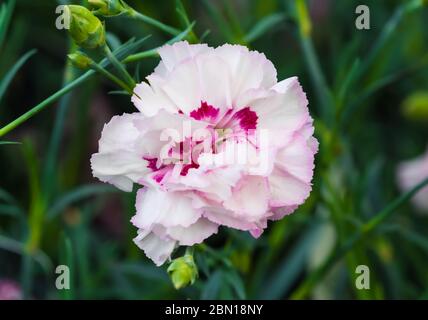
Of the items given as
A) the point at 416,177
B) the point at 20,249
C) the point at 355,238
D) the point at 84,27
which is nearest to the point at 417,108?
the point at 416,177

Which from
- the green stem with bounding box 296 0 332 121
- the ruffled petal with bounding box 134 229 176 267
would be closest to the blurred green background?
the green stem with bounding box 296 0 332 121

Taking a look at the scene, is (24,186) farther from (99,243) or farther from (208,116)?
(208,116)

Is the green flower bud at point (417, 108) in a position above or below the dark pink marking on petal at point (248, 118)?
above

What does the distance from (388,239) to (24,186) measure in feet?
2.23

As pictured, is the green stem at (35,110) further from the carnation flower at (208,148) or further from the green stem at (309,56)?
the green stem at (309,56)

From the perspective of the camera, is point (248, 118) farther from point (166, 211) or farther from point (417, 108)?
point (417, 108)

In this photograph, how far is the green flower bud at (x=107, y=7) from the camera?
71cm

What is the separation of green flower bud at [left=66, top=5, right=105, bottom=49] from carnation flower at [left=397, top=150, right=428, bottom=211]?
0.71m

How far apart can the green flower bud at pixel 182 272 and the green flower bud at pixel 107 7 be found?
23 centimetres

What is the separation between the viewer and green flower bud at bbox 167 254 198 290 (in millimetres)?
→ 675

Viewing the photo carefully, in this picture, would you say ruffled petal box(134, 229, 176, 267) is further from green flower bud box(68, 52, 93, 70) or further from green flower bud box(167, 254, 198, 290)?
green flower bud box(68, 52, 93, 70)

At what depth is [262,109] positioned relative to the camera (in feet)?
2.27

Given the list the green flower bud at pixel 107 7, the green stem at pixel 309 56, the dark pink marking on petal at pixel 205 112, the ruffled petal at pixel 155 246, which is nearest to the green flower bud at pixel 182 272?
the ruffled petal at pixel 155 246

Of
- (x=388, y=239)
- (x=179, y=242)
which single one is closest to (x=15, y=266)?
(x=388, y=239)
